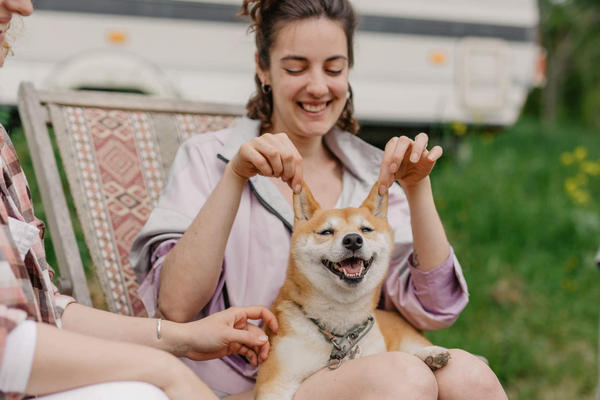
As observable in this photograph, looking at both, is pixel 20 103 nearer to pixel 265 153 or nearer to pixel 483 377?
pixel 265 153

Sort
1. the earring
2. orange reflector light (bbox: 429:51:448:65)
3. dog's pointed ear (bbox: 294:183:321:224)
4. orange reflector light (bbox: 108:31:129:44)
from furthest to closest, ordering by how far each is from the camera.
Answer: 1. orange reflector light (bbox: 429:51:448:65)
2. orange reflector light (bbox: 108:31:129:44)
3. the earring
4. dog's pointed ear (bbox: 294:183:321:224)

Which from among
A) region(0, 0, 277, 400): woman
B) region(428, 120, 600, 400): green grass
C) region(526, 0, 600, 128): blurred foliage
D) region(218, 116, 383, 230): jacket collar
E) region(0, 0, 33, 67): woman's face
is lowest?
region(526, 0, 600, 128): blurred foliage

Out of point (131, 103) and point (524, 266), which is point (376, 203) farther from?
point (524, 266)

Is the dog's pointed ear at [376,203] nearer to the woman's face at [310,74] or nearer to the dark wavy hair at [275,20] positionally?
the woman's face at [310,74]

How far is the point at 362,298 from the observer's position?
1.58 meters

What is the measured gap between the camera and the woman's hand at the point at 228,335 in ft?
4.60

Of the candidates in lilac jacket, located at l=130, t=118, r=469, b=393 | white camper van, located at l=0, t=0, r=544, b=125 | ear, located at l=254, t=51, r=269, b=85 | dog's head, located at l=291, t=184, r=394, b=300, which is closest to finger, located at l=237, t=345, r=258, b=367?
lilac jacket, located at l=130, t=118, r=469, b=393

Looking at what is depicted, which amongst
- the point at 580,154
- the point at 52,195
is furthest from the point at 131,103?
the point at 580,154

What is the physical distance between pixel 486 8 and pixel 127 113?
3887 mm

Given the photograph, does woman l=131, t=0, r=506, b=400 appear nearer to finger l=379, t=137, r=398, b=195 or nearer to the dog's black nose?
finger l=379, t=137, r=398, b=195

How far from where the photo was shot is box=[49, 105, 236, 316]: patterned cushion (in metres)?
1.88

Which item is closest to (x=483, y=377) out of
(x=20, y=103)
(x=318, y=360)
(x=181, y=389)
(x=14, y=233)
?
(x=318, y=360)

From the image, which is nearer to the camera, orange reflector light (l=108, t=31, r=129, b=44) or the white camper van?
the white camper van

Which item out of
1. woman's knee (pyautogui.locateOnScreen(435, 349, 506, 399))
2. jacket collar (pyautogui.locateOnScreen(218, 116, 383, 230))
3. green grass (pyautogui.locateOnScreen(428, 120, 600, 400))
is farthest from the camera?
green grass (pyautogui.locateOnScreen(428, 120, 600, 400))
